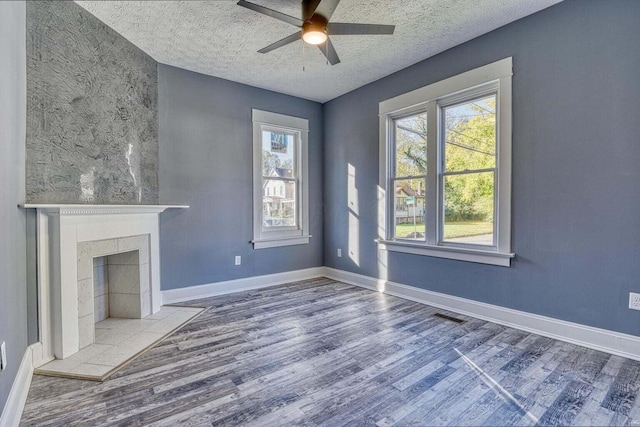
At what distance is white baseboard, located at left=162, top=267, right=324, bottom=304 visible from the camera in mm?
3764

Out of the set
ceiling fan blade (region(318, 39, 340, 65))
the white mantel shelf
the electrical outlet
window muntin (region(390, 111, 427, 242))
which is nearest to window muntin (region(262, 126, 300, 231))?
the white mantel shelf

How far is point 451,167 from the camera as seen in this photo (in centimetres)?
346

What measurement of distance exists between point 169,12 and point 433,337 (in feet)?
11.7

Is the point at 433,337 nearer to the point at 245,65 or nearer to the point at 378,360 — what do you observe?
the point at 378,360

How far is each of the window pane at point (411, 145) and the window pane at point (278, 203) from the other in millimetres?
1652

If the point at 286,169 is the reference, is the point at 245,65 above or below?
above

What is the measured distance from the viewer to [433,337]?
8.89 feet

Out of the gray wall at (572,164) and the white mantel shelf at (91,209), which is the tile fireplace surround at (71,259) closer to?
the white mantel shelf at (91,209)

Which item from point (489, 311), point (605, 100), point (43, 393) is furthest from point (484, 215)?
point (43, 393)

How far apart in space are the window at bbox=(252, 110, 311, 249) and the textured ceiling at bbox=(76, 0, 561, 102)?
75 cm

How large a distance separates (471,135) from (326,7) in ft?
6.53

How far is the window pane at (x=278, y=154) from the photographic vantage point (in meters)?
4.54

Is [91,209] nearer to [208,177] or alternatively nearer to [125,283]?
[125,283]

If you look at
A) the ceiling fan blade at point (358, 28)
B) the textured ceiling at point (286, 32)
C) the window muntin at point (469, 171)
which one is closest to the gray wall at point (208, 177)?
the textured ceiling at point (286, 32)
